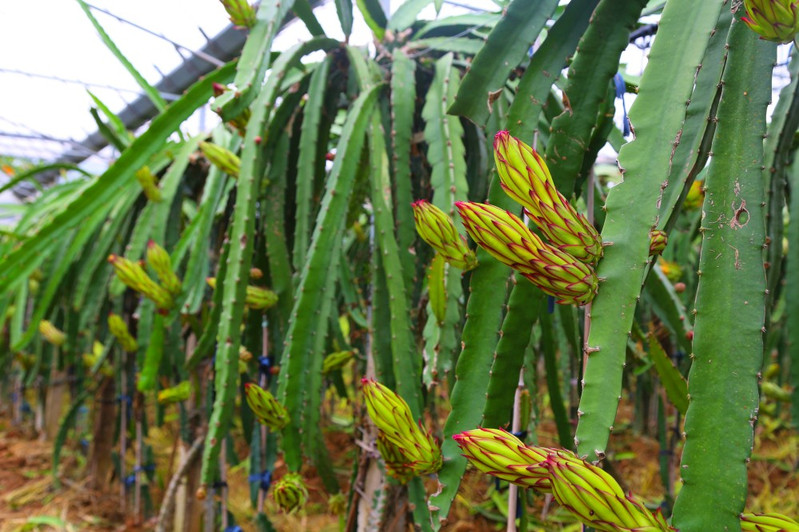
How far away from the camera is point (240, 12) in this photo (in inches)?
27.4

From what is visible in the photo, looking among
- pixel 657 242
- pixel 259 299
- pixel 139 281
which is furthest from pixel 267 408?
pixel 657 242

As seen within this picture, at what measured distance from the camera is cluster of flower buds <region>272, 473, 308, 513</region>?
0.63 meters

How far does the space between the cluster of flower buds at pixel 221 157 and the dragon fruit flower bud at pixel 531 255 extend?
22.6 inches

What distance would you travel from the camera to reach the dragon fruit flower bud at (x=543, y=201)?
1.05ft

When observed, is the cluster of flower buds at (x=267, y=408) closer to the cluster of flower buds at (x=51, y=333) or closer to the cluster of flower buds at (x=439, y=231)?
the cluster of flower buds at (x=439, y=231)

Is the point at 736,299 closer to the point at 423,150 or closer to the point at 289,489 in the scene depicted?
the point at 289,489

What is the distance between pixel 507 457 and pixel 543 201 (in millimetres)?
149

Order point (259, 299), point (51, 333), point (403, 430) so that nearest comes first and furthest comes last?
point (403, 430) < point (259, 299) < point (51, 333)

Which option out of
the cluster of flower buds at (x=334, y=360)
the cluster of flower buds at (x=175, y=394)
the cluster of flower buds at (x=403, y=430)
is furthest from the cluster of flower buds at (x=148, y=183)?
the cluster of flower buds at (x=403, y=430)

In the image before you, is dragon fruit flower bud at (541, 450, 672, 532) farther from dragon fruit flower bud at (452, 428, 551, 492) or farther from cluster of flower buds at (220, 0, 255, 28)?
cluster of flower buds at (220, 0, 255, 28)

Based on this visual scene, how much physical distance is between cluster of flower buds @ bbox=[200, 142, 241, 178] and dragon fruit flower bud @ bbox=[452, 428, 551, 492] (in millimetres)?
630

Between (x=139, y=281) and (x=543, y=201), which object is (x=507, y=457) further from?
(x=139, y=281)

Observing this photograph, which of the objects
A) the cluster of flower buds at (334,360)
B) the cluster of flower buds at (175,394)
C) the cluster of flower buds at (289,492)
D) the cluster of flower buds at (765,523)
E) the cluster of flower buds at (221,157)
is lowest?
the cluster of flower buds at (765,523)

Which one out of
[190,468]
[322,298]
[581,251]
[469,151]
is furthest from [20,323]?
[581,251]
